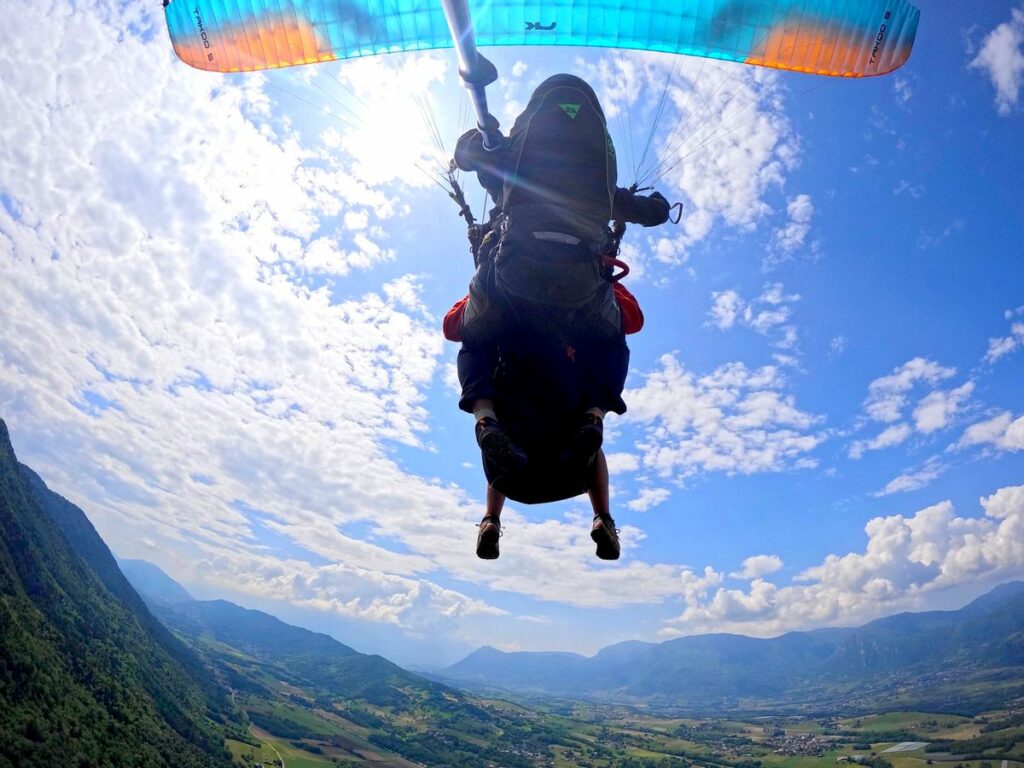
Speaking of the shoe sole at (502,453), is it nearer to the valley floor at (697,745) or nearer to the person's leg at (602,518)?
the person's leg at (602,518)

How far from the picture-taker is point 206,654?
19412cm

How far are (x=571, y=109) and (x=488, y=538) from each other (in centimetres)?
329

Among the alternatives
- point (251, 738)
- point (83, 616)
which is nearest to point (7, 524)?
point (83, 616)

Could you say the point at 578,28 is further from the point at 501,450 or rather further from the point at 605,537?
the point at 605,537

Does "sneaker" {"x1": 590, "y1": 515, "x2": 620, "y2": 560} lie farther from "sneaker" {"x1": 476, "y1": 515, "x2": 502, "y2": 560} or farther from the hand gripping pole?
the hand gripping pole

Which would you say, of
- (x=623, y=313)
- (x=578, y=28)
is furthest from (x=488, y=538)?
(x=578, y=28)

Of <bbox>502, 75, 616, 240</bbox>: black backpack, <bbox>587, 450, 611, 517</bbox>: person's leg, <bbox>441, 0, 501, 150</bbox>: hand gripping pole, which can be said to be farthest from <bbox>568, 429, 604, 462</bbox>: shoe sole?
<bbox>441, 0, 501, 150</bbox>: hand gripping pole

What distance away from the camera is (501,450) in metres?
3.83

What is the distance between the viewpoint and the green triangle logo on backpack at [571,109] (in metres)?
4.16

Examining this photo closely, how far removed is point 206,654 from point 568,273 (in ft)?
781

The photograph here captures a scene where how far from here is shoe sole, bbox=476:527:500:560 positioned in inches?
162

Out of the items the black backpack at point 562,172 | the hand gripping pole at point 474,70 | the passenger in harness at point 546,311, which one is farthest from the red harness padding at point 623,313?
the hand gripping pole at point 474,70

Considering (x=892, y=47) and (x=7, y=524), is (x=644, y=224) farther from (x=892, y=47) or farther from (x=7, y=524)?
(x=7, y=524)

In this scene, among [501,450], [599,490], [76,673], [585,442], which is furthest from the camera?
[76,673]
